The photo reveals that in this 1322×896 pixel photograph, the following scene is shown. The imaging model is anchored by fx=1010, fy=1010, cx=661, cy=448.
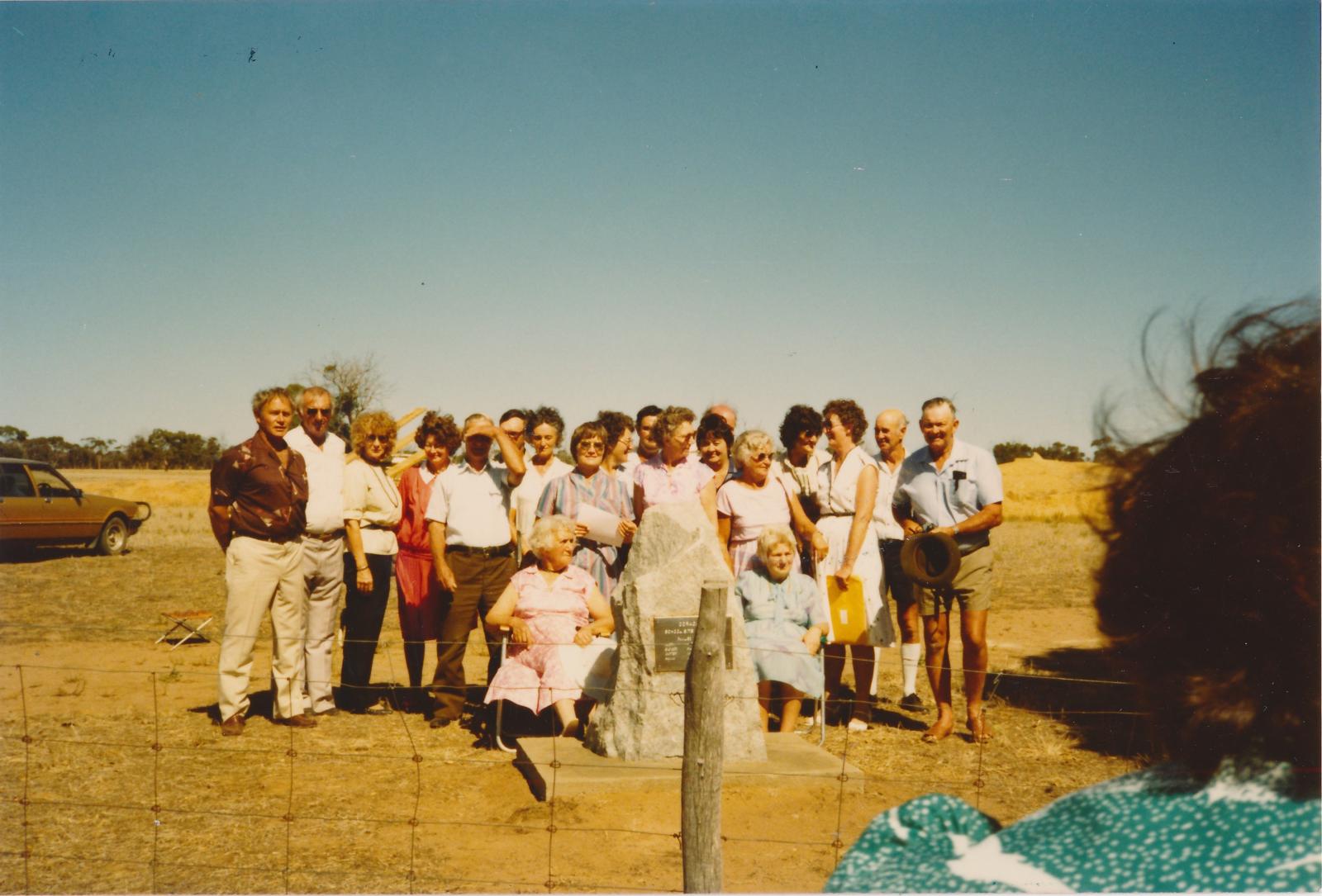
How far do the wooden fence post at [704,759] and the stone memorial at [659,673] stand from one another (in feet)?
4.94

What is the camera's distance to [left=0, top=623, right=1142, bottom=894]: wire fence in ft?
13.8

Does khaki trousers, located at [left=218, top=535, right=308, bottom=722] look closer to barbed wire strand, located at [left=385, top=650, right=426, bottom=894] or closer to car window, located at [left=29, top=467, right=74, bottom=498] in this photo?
→ barbed wire strand, located at [left=385, top=650, right=426, bottom=894]

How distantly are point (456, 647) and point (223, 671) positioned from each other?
141cm

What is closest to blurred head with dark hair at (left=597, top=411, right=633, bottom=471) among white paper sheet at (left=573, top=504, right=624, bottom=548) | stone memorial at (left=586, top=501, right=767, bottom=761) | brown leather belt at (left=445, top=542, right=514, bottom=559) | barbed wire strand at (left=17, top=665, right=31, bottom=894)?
white paper sheet at (left=573, top=504, right=624, bottom=548)

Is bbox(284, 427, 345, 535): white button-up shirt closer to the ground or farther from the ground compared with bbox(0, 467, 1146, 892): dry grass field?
farther from the ground

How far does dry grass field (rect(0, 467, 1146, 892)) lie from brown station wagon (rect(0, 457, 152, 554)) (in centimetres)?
746

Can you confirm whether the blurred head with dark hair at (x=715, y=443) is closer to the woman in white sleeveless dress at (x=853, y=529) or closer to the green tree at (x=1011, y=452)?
the woman in white sleeveless dress at (x=853, y=529)

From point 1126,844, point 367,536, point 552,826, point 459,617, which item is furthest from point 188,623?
point 1126,844

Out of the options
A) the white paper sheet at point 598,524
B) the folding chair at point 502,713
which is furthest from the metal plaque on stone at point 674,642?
the white paper sheet at point 598,524

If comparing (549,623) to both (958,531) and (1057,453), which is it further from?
(1057,453)

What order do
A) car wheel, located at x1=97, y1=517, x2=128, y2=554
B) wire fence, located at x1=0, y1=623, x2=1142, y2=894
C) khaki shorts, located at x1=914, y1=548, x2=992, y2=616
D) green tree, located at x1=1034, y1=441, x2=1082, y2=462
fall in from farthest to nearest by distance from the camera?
green tree, located at x1=1034, y1=441, x2=1082, y2=462 < car wheel, located at x1=97, y1=517, x2=128, y2=554 < khaki shorts, located at x1=914, y1=548, x2=992, y2=616 < wire fence, located at x1=0, y1=623, x2=1142, y2=894

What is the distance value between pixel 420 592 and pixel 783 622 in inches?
98.0

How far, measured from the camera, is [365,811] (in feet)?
16.3

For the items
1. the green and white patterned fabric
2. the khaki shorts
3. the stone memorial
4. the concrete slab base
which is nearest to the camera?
the green and white patterned fabric
